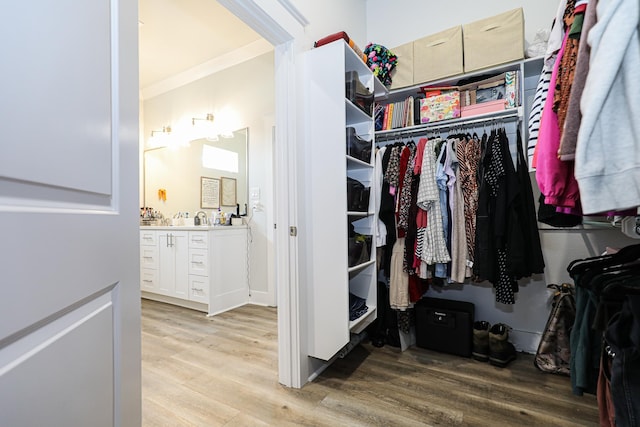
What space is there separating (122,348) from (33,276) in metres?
0.34

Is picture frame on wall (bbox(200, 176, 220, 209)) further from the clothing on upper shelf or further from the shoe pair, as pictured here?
the shoe pair

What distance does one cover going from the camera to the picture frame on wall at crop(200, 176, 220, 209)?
3719 millimetres

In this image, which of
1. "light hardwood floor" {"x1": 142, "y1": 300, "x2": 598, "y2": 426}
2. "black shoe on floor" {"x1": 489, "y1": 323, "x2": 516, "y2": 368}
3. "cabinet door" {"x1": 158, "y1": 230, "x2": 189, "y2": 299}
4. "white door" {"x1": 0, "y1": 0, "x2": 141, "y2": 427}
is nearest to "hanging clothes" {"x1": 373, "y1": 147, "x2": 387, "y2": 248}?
"light hardwood floor" {"x1": 142, "y1": 300, "x2": 598, "y2": 426}

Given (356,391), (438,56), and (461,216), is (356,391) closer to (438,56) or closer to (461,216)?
(461,216)

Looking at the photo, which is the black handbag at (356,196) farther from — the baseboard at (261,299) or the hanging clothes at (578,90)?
the baseboard at (261,299)

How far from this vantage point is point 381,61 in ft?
7.58

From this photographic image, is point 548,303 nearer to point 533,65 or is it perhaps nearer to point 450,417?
Answer: point 450,417

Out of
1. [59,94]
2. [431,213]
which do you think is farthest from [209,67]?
[59,94]

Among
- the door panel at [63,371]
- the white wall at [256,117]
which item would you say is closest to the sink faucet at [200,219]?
the white wall at [256,117]

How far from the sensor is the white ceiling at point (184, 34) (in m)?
2.65

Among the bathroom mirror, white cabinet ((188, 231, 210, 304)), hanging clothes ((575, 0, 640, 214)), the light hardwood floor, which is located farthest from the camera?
the bathroom mirror

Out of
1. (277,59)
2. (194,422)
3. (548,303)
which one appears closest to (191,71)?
(277,59)

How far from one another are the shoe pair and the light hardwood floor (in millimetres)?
53

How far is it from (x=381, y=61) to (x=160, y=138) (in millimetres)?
3270
